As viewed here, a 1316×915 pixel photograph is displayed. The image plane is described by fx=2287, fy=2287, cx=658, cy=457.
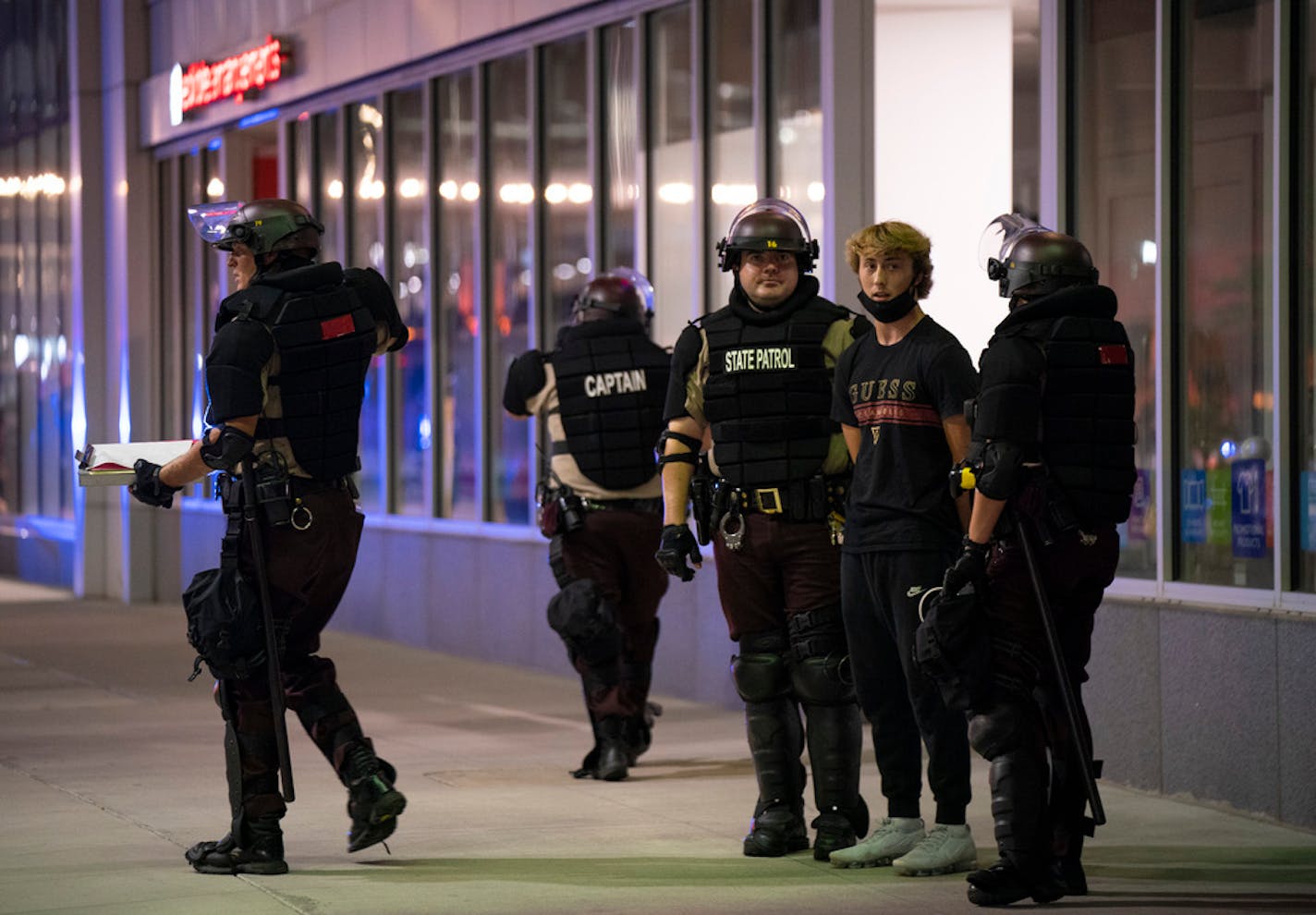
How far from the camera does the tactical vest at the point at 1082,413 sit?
6285mm

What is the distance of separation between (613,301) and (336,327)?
2.45 meters

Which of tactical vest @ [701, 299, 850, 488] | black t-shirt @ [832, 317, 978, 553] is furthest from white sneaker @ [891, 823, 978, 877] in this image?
tactical vest @ [701, 299, 850, 488]

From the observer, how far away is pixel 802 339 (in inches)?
282

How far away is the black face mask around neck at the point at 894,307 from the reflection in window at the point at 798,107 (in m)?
4.59

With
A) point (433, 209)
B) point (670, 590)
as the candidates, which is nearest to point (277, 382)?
point (670, 590)

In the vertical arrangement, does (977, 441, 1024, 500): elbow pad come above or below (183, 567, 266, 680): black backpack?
above

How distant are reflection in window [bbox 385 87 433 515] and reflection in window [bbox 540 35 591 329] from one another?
5.38 feet

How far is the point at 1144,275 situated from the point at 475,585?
20.8 ft

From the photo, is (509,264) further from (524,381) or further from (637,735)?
(637,735)

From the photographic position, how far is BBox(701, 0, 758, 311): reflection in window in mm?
12086

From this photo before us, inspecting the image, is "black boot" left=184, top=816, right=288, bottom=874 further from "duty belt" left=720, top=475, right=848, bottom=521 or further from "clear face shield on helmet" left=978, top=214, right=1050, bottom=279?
"clear face shield on helmet" left=978, top=214, right=1050, bottom=279

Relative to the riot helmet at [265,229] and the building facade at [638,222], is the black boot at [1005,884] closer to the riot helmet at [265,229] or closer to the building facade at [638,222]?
the building facade at [638,222]

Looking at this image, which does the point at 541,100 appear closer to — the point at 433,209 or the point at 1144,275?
the point at 433,209

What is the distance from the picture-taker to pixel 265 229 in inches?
279
